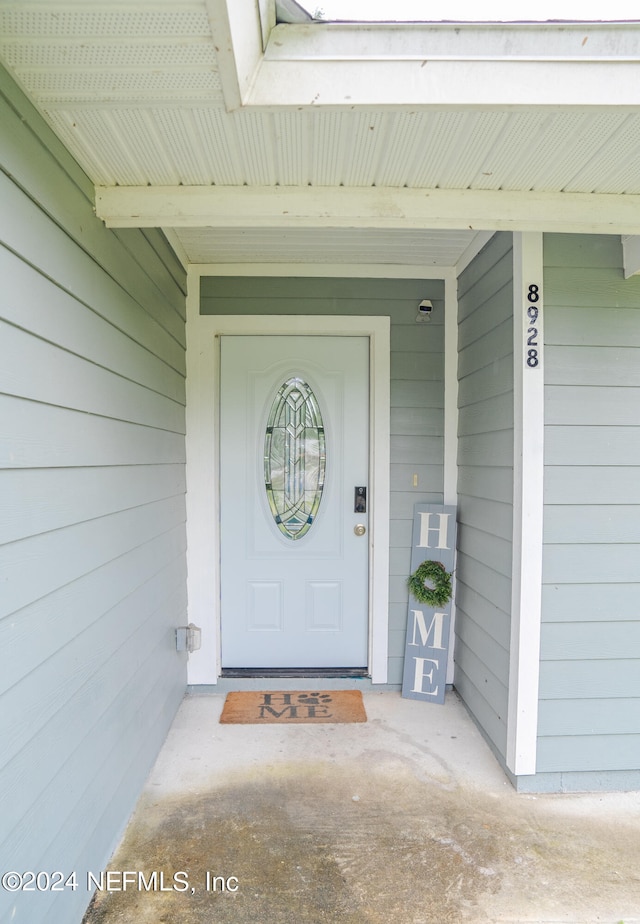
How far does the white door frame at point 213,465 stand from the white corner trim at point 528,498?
0.84 metres

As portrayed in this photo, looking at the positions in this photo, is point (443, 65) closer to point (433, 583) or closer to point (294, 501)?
point (294, 501)

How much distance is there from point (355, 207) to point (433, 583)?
5.89ft

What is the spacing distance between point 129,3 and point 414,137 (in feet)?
2.28

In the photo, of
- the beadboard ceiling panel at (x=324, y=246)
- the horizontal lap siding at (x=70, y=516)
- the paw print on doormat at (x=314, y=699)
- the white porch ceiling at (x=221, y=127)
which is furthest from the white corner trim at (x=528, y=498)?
the horizontal lap siding at (x=70, y=516)

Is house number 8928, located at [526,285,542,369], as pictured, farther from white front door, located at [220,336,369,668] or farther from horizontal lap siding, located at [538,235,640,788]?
white front door, located at [220,336,369,668]

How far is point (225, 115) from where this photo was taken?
3.88 ft

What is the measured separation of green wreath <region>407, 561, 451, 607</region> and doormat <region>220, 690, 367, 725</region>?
0.63 m

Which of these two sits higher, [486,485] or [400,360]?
[400,360]

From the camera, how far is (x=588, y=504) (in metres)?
1.87

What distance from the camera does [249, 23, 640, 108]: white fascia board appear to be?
1.11m

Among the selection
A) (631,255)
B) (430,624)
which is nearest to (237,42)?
(631,255)

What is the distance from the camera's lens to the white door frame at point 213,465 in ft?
8.54

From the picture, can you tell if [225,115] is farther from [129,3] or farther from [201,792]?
[201,792]

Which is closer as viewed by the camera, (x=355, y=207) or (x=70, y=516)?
(x=70, y=516)
